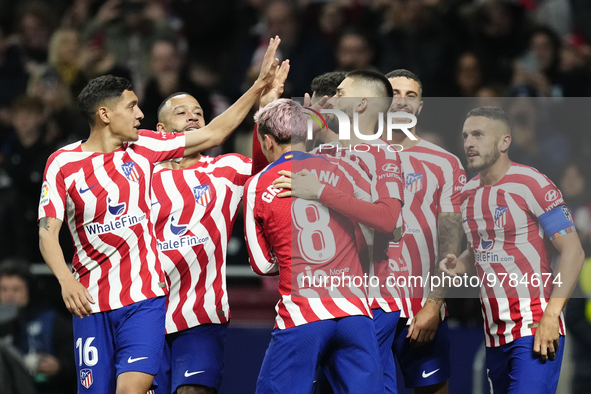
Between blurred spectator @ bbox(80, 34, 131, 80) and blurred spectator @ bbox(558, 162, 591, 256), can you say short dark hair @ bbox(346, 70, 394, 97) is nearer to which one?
blurred spectator @ bbox(558, 162, 591, 256)

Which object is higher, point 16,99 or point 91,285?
point 16,99

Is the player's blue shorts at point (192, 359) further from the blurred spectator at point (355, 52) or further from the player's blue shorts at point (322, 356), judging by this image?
the blurred spectator at point (355, 52)

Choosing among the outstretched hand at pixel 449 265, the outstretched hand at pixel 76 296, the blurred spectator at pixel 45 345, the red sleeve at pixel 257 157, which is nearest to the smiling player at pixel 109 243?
the outstretched hand at pixel 76 296

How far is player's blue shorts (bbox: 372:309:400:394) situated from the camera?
476cm

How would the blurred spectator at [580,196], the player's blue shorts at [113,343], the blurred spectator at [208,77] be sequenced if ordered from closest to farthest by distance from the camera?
the player's blue shorts at [113,343] < the blurred spectator at [580,196] < the blurred spectator at [208,77]

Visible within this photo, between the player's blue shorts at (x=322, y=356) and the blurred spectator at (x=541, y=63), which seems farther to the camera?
the blurred spectator at (x=541, y=63)

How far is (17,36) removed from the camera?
9.76 meters

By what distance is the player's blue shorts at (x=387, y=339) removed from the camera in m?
4.76

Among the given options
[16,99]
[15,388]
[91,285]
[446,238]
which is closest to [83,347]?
[91,285]

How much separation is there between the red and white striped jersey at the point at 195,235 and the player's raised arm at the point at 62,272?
0.81m

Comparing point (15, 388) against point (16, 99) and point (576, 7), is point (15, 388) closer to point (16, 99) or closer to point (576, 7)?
point (16, 99)

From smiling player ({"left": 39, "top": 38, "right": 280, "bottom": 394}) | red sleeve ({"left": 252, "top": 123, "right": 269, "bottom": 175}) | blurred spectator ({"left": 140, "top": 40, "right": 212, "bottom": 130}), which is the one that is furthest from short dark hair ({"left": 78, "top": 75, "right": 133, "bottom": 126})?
blurred spectator ({"left": 140, "top": 40, "right": 212, "bottom": 130})

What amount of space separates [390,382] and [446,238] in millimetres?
1018

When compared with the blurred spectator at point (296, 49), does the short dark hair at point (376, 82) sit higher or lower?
lower
